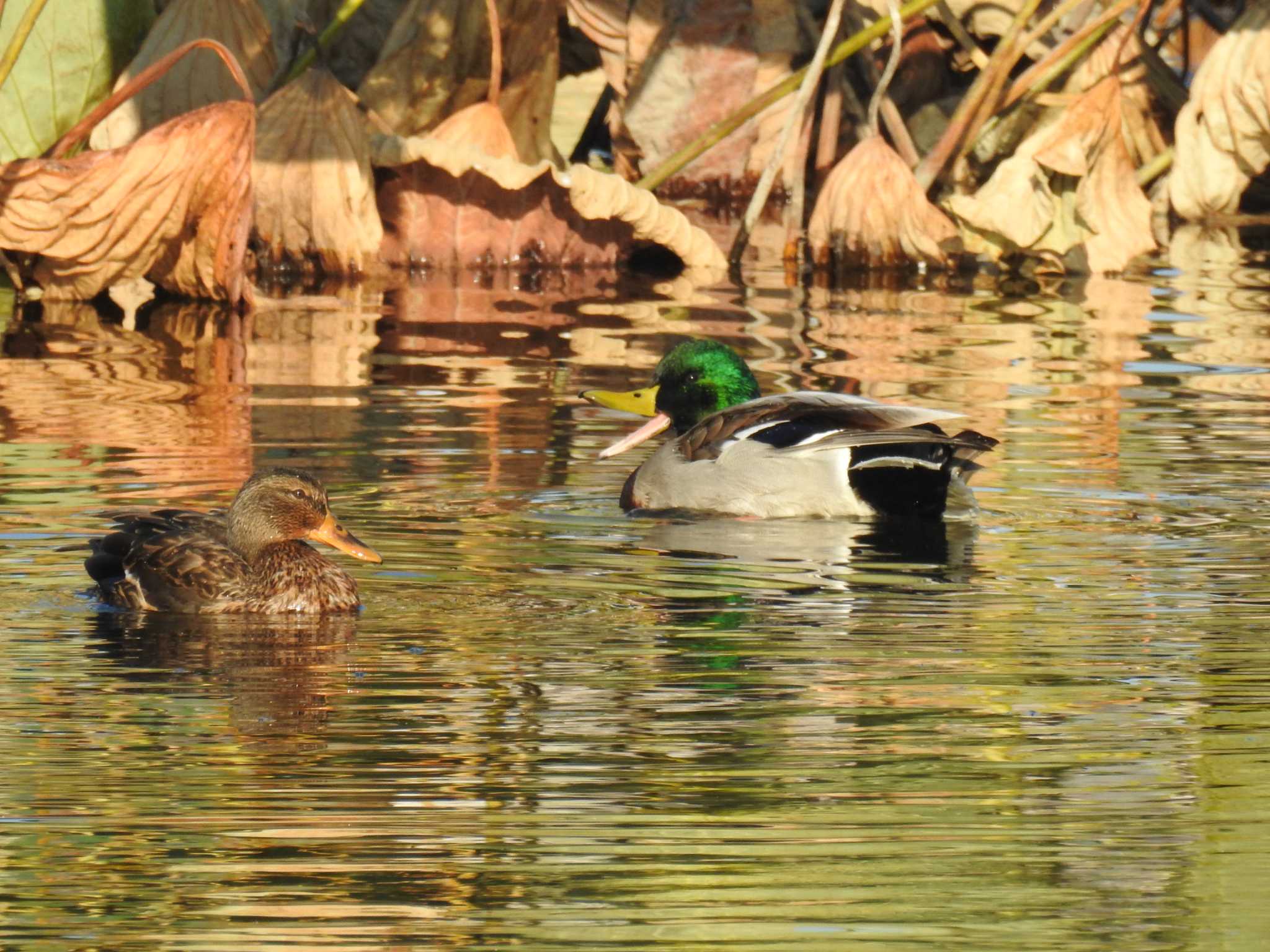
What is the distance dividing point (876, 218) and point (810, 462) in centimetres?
672

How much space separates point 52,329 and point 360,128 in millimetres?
2423

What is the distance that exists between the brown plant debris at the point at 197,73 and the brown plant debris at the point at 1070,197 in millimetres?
4098

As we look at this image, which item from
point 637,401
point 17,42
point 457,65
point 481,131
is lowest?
point 637,401

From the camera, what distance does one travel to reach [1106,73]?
1501cm

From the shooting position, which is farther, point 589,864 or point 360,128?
point 360,128

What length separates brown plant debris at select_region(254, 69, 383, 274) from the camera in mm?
13789

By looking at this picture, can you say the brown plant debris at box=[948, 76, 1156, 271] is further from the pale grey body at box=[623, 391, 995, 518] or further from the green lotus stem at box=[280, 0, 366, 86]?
the pale grey body at box=[623, 391, 995, 518]

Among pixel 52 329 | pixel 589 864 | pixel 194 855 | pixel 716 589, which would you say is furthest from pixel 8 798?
pixel 52 329

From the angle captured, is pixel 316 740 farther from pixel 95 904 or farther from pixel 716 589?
pixel 716 589

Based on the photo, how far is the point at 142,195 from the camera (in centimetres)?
1210

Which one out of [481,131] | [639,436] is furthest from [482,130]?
[639,436]

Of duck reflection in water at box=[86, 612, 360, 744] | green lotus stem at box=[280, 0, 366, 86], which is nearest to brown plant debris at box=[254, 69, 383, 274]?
green lotus stem at box=[280, 0, 366, 86]

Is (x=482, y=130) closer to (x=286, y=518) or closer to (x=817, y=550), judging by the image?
(x=817, y=550)

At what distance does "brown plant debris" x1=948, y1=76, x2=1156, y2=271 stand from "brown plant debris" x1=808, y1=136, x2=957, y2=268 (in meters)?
0.29
